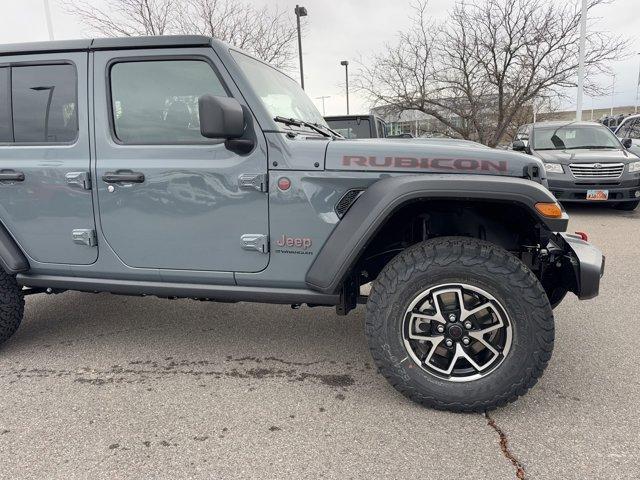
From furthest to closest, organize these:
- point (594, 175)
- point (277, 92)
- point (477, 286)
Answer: point (594, 175) < point (277, 92) < point (477, 286)

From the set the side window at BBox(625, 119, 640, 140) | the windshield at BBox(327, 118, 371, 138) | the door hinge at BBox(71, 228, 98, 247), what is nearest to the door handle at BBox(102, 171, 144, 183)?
the door hinge at BBox(71, 228, 98, 247)

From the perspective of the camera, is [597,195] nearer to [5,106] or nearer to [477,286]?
[477,286]

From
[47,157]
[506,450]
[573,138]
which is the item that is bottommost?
[506,450]

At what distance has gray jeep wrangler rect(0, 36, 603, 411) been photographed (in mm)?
2338

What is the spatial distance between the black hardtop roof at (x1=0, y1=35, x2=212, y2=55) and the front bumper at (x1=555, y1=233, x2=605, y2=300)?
2312 millimetres

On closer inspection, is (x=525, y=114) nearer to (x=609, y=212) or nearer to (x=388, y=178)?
(x=609, y=212)

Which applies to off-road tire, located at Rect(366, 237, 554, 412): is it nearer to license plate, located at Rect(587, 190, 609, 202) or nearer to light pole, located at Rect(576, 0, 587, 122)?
license plate, located at Rect(587, 190, 609, 202)

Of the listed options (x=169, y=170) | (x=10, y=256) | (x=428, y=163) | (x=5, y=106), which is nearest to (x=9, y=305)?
(x=10, y=256)

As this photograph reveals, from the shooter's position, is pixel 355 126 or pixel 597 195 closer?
pixel 597 195

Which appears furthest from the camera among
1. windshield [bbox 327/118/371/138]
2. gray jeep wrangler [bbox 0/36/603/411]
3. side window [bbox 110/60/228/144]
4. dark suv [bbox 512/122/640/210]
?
windshield [bbox 327/118/371/138]

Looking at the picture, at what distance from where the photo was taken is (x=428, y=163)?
7.89ft

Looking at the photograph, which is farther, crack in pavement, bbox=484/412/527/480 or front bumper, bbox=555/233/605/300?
front bumper, bbox=555/233/605/300

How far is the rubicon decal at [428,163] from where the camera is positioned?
2.38 m

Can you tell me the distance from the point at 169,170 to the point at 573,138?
8401 mm
